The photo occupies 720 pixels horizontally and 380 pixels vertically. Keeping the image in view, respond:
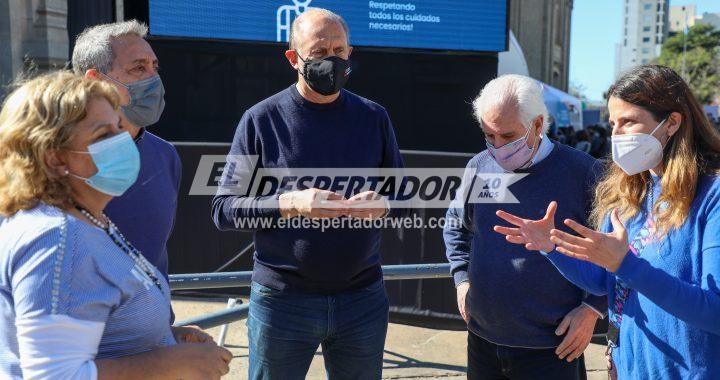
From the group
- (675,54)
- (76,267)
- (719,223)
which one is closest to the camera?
A: (76,267)

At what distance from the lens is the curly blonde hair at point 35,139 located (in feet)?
4.68

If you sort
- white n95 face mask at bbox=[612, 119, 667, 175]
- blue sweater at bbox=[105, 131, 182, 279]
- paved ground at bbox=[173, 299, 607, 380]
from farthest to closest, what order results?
paved ground at bbox=[173, 299, 607, 380]
blue sweater at bbox=[105, 131, 182, 279]
white n95 face mask at bbox=[612, 119, 667, 175]

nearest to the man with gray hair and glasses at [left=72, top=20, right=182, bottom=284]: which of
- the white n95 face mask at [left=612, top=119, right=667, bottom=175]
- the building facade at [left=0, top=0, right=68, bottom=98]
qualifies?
the white n95 face mask at [left=612, top=119, right=667, bottom=175]

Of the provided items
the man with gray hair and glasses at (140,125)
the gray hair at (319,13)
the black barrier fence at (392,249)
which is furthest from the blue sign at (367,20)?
the gray hair at (319,13)

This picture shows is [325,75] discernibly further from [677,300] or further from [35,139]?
[677,300]

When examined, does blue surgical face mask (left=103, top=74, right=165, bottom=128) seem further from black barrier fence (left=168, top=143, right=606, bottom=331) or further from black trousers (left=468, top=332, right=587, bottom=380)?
black barrier fence (left=168, top=143, right=606, bottom=331)

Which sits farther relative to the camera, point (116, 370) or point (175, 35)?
point (175, 35)

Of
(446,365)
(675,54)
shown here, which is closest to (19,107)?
(446,365)

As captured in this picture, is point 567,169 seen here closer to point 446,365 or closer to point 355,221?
point 355,221

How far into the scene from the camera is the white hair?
96.1 inches

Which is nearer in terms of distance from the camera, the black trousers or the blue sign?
the black trousers

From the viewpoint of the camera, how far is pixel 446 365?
479 cm

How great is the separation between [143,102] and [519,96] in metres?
1.49

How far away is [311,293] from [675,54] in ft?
276
